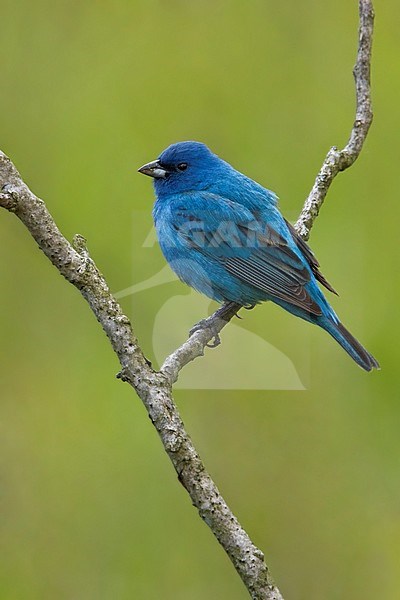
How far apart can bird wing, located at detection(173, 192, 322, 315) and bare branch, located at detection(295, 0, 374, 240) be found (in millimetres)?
125

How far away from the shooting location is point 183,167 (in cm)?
412

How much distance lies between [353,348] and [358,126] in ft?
2.58

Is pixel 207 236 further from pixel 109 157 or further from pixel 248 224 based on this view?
pixel 109 157

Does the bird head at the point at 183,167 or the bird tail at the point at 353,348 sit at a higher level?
the bird head at the point at 183,167

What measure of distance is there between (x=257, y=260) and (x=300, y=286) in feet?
0.70

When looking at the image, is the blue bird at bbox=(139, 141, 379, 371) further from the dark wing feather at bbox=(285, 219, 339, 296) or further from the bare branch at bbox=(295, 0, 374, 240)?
the bare branch at bbox=(295, 0, 374, 240)

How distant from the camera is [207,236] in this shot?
3.86m

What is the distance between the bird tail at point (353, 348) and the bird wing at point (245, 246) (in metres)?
0.09

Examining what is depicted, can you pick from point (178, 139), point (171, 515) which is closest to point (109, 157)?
point (178, 139)

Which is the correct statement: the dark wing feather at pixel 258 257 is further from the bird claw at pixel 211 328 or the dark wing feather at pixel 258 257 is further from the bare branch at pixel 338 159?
the bird claw at pixel 211 328

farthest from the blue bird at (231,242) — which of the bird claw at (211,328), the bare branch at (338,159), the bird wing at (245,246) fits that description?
the bird claw at (211,328)

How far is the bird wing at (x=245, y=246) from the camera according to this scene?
363cm

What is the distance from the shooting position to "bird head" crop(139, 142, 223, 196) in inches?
161

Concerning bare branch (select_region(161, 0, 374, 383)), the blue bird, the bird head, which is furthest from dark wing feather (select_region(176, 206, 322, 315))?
the bird head
